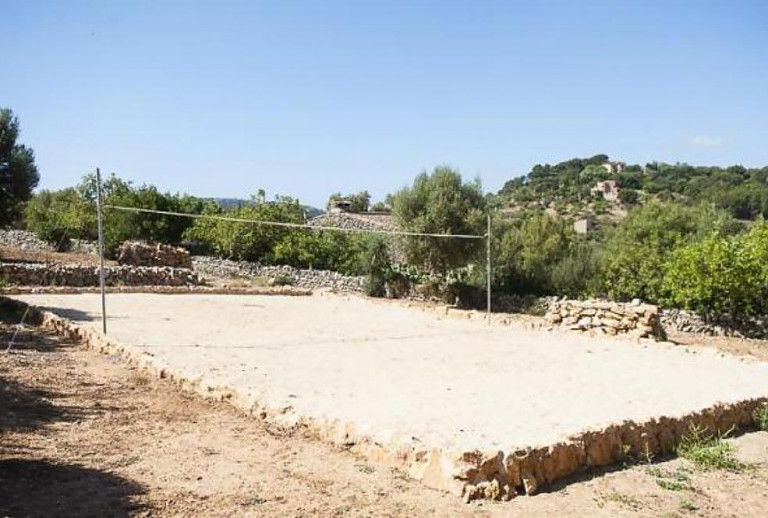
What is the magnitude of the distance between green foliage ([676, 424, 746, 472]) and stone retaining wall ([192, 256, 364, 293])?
18.3 m

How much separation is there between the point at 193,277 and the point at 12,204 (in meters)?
6.74

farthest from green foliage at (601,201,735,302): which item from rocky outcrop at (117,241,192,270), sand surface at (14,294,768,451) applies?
rocky outcrop at (117,241,192,270)

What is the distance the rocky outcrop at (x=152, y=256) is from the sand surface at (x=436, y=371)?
8542mm

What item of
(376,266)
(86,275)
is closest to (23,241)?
(86,275)

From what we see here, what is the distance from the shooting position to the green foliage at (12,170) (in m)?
22.9

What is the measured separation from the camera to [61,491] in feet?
15.7

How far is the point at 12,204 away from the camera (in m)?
23.2

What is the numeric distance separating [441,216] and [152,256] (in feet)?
38.0

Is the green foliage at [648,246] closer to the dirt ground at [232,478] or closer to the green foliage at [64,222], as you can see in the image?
the dirt ground at [232,478]

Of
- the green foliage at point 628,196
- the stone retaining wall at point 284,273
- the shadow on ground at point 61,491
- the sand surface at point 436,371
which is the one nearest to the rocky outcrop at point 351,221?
the stone retaining wall at point 284,273

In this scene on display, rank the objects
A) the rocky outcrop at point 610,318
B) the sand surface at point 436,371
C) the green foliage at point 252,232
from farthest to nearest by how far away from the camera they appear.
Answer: the green foliage at point 252,232, the rocky outcrop at point 610,318, the sand surface at point 436,371

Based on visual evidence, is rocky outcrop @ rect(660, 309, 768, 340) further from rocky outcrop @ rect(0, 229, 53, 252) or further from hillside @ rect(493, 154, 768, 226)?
hillside @ rect(493, 154, 768, 226)

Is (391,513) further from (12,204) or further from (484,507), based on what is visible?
(12,204)

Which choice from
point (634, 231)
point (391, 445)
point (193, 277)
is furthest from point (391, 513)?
point (634, 231)
